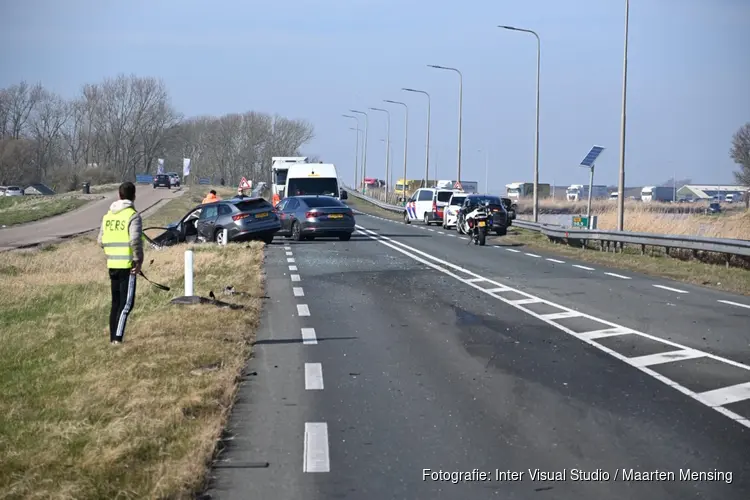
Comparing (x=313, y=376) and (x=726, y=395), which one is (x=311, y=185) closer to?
(x=313, y=376)

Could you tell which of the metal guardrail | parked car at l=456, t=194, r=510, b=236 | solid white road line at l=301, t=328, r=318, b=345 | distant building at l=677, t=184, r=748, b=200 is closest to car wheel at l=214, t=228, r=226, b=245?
the metal guardrail

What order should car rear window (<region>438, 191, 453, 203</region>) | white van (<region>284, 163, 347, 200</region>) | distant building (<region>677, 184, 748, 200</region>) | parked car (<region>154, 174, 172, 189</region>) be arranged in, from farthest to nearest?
1. distant building (<region>677, 184, 748, 200</region>)
2. parked car (<region>154, 174, 172, 189</region>)
3. car rear window (<region>438, 191, 453, 203</region>)
4. white van (<region>284, 163, 347, 200</region>)

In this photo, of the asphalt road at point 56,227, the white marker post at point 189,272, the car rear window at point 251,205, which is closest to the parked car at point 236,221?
the car rear window at point 251,205

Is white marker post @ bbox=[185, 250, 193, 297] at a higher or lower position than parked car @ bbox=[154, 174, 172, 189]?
lower

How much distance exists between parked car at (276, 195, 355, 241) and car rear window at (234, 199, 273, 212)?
1942mm

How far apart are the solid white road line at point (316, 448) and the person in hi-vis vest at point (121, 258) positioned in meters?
4.14

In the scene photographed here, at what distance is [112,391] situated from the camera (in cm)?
853

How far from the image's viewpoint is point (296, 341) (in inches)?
465

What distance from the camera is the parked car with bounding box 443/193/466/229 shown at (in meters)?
46.1

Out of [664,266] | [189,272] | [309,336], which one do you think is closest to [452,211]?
[664,266]

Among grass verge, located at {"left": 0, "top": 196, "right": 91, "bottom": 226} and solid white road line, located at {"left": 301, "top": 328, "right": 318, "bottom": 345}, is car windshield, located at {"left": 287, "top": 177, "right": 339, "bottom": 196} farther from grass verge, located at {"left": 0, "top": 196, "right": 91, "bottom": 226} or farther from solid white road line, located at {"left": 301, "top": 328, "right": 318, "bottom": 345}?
solid white road line, located at {"left": 301, "top": 328, "right": 318, "bottom": 345}

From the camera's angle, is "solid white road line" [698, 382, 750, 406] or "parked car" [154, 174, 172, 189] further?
"parked car" [154, 174, 172, 189]

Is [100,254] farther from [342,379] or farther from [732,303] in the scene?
[342,379]

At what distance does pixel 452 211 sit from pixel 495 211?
7.03m
